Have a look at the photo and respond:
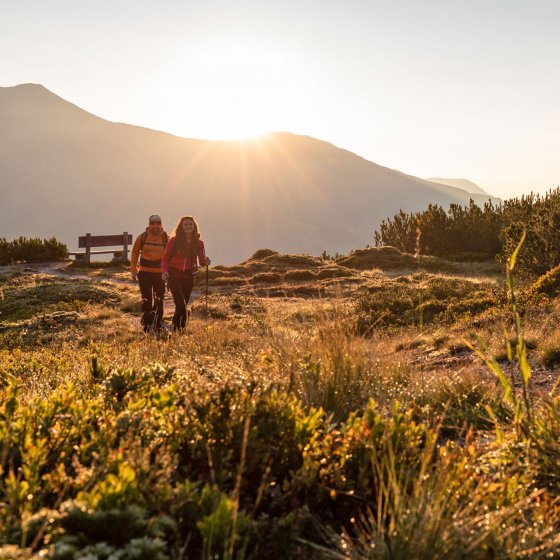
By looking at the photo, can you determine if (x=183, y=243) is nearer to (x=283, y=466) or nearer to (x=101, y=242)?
(x=283, y=466)

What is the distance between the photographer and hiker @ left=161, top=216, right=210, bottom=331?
32.2 feet

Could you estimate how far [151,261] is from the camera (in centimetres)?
1058

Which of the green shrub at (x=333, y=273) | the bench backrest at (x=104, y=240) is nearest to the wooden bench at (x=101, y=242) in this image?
the bench backrest at (x=104, y=240)

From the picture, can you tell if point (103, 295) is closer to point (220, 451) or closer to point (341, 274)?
point (341, 274)

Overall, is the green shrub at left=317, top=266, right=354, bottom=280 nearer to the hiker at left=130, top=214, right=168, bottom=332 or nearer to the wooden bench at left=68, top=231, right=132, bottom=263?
the wooden bench at left=68, top=231, right=132, bottom=263

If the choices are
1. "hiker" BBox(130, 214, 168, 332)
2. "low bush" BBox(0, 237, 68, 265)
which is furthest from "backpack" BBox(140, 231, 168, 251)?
"low bush" BBox(0, 237, 68, 265)

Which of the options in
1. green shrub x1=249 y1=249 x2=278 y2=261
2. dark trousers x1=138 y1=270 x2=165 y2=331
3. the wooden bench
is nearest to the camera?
dark trousers x1=138 y1=270 x2=165 y2=331

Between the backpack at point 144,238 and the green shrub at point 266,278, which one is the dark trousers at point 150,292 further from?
the green shrub at point 266,278

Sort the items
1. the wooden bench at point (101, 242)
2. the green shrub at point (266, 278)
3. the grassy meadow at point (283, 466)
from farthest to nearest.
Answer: the wooden bench at point (101, 242) → the green shrub at point (266, 278) → the grassy meadow at point (283, 466)

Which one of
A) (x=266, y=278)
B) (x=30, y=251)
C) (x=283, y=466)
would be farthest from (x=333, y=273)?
(x=283, y=466)

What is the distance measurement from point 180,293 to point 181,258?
0.58 m

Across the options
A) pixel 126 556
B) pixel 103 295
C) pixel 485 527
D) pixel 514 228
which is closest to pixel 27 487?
pixel 126 556

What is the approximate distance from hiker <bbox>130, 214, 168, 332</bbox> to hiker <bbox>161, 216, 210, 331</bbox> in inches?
20.7

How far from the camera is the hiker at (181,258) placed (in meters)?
9.83
